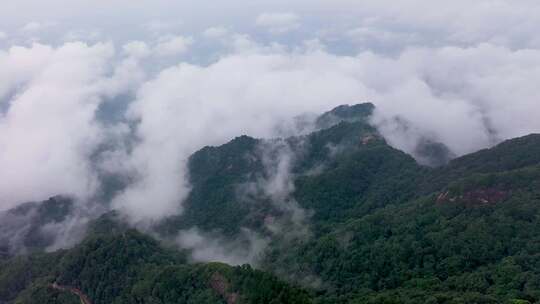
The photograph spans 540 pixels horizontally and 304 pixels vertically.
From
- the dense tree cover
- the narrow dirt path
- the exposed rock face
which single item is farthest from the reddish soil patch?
the narrow dirt path

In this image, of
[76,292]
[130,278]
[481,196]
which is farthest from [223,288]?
[481,196]

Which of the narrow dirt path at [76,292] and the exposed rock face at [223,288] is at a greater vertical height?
the narrow dirt path at [76,292]

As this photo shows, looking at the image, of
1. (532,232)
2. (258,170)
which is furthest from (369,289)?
(258,170)

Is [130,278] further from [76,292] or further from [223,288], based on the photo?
[223,288]

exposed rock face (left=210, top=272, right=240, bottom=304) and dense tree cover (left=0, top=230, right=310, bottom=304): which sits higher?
dense tree cover (left=0, top=230, right=310, bottom=304)

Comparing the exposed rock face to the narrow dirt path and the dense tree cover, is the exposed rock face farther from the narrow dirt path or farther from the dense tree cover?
the narrow dirt path

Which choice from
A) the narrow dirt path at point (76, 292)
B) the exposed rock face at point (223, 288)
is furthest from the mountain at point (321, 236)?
the narrow dirt path at point (76, 292)

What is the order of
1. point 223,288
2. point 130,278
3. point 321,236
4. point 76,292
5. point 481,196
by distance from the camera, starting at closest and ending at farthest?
point 223,288
point 130,278
point 76,292
point 481,196
point 321,236

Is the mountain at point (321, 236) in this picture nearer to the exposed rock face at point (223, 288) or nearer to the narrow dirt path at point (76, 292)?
the exposed rock face at point (223, 288)

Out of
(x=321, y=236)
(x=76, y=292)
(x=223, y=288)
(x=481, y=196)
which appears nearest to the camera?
(x=223, y=288)
